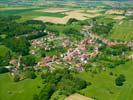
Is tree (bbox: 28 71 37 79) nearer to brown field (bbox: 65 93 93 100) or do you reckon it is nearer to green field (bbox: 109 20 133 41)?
brown field (bbox: 65 93 93 100)

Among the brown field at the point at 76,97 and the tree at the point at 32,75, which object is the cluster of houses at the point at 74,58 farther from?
the brown field at the point at 76,97

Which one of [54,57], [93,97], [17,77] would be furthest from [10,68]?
[93,97]

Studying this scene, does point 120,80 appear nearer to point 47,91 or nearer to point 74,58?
point 47,91

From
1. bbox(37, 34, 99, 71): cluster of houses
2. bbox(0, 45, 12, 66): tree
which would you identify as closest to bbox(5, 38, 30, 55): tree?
bbox(0, 45, 12, 66): tree

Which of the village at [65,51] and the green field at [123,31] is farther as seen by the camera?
the green field at [123,31]

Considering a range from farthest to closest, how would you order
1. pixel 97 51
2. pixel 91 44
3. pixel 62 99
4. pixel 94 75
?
pixel 91 44
pixel 97 51
pixel 94 75
pixel 62 99

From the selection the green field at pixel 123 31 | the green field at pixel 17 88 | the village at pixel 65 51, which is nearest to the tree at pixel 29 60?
the village at pixel 65 51

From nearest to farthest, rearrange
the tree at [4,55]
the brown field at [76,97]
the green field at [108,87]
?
the brown field at [76,97] → the green field at [108,87] → the tree at [4,55]

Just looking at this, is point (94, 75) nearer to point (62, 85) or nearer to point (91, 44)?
point (62, 85)
